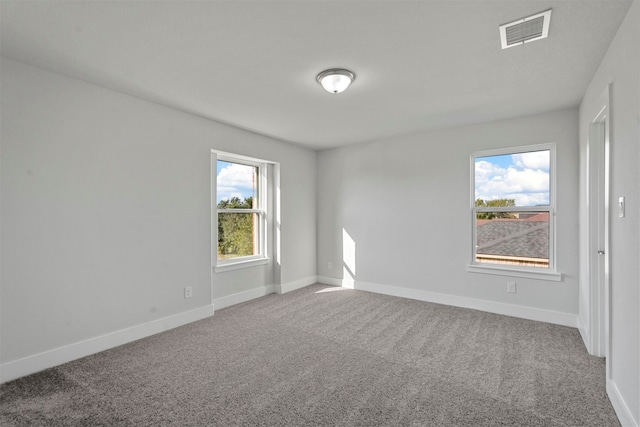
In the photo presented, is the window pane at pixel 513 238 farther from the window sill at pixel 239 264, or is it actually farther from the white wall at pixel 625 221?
the window sill at pixel 239 264

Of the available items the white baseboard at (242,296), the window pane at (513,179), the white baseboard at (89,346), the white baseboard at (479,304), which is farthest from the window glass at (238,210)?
the window pane at (513,179)

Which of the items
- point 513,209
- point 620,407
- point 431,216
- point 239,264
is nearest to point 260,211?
point 239,264

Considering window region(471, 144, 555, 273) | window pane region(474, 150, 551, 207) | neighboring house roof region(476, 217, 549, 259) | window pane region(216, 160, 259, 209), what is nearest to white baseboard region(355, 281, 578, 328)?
window region(471, 144, 555, 273)

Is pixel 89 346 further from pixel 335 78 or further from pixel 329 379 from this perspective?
pixel 335 78

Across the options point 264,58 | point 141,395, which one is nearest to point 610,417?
point 141,395

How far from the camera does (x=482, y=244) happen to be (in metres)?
4.10

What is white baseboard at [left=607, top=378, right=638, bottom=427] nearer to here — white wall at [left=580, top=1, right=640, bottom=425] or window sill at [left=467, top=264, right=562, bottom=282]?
white wall at [left=580, top=1, right=640, bottom=425]

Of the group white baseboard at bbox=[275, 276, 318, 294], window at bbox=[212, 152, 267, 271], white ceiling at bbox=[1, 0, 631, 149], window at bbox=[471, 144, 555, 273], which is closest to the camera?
white ceiling at bbox=[1, 0, 631, 149]

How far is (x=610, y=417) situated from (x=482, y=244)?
7.81 feet

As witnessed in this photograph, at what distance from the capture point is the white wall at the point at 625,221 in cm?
165

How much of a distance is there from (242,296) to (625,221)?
4060 millimetres

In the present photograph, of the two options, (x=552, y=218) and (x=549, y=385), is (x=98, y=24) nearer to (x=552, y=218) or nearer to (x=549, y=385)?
(x=549, y=385)

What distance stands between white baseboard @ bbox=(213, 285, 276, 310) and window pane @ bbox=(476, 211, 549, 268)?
307 centimetres

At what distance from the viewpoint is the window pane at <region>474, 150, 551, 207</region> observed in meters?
3.73
